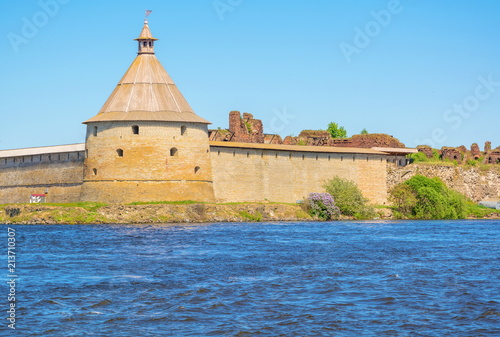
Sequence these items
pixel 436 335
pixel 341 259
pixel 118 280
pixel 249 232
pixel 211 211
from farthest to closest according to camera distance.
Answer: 1. pixel 211 211
2. pixel 249 232
3. pixel 341 259
4. pixel 118 280
5. pixel 436 335

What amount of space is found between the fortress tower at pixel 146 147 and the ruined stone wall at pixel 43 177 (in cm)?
207

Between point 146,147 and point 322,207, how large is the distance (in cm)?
930

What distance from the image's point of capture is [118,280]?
1712 centimetres

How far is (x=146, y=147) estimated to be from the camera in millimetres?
41250

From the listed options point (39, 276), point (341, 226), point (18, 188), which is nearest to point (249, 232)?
point (341, 226)

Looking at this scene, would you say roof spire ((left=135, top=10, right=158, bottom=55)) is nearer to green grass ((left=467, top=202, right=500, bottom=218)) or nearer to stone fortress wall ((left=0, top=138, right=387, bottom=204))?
stone fortress wall ((left=0, top=138, right=387, bottom=204))

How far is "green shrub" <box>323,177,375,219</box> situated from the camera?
44.2 metres

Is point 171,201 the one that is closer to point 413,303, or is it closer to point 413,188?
point 413,188

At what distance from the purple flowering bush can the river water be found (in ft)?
47.8

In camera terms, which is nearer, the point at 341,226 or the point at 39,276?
the point at 39,276

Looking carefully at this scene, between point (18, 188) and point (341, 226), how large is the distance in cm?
2078

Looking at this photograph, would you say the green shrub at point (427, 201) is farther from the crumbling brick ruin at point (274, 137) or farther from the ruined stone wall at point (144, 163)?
the ruined stone wall at point (144, 163)

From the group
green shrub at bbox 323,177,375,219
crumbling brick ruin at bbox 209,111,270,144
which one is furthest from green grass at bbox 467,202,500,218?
crumbling brick ruin at bbox 209,111,270,144

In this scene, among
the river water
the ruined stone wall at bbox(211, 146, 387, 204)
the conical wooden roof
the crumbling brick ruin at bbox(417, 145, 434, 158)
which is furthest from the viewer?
the crumbling brick ruin at bbox(417, 145, 434, 158)
